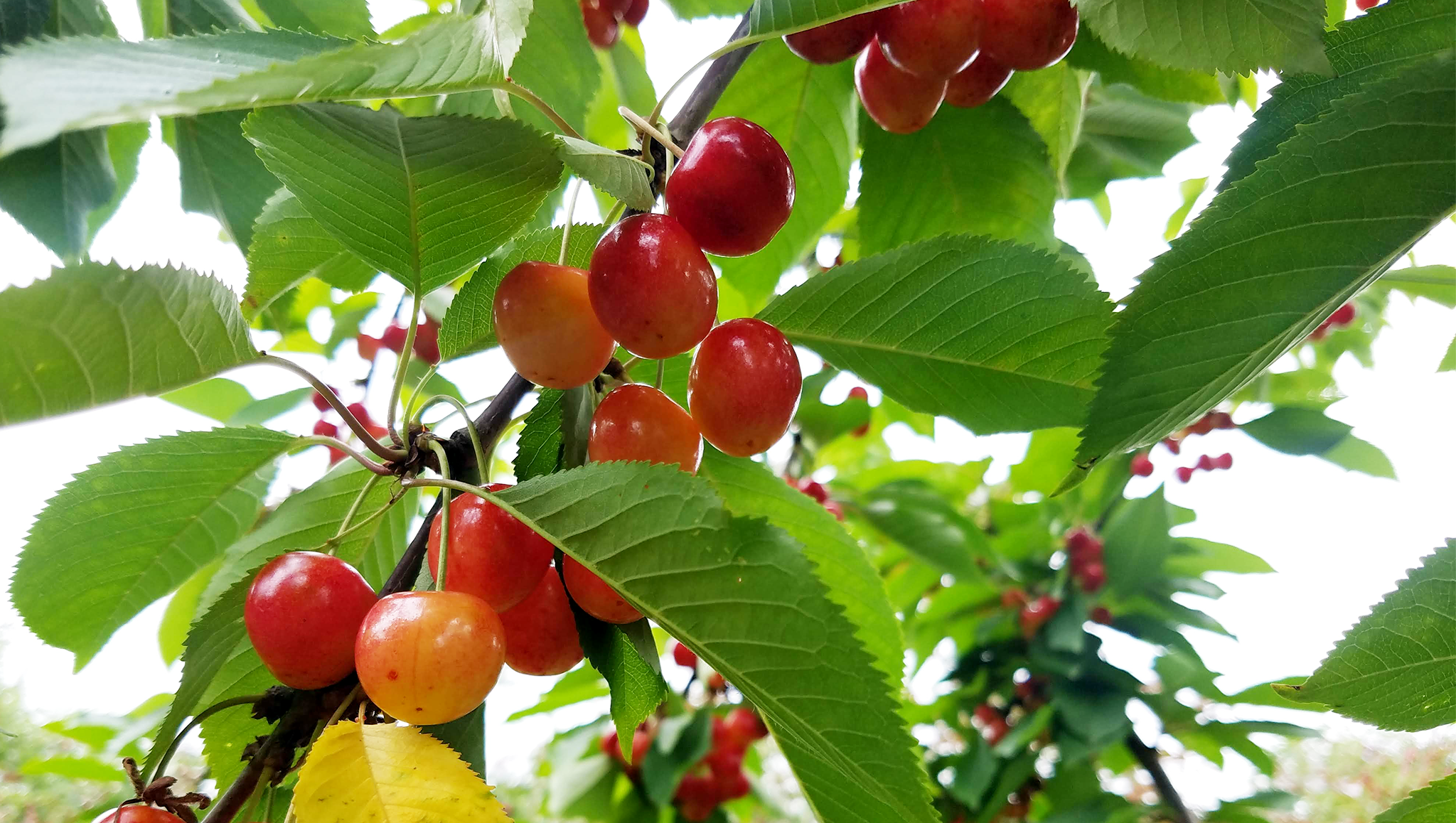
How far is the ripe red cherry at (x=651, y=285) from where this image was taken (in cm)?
53

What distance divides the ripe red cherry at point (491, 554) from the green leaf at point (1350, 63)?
1.59ft

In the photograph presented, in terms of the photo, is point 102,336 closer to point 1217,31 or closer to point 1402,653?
point 1217,31

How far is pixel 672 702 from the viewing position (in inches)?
81.0

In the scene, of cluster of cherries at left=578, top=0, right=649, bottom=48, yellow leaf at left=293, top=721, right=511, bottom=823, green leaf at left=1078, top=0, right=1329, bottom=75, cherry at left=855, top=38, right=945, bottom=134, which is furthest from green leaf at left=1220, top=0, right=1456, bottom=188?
cluster of cherries at left=578, top=0, right=649, bottom=48

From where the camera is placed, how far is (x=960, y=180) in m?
0.96

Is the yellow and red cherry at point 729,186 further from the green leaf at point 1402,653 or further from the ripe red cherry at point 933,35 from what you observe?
the green leaf at point 1402,653

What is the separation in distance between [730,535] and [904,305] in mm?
332

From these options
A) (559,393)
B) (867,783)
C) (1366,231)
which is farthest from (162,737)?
(1366,231)

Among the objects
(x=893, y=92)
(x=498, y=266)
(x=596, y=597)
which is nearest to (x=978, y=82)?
(x=893, y=92)

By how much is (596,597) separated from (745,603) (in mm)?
124

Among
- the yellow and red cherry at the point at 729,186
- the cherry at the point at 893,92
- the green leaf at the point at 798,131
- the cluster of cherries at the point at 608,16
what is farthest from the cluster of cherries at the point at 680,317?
the cluster of cherries at the point at 608,16

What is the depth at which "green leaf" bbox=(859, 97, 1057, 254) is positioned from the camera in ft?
3.08

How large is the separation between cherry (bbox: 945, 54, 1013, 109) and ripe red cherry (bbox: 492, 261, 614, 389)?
40 centimetres

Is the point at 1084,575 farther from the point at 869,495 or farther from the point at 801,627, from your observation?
the point at 801,627
